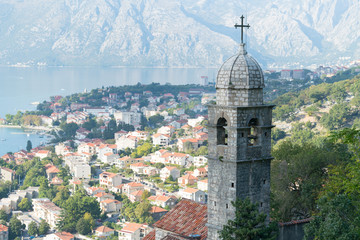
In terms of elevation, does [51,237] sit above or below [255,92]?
below

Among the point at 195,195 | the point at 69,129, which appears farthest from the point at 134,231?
the point at 69,129

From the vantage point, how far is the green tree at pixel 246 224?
40.8ft

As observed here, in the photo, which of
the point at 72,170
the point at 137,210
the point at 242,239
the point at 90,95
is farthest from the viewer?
the point at 90,95

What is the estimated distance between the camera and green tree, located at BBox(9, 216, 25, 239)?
155 feet

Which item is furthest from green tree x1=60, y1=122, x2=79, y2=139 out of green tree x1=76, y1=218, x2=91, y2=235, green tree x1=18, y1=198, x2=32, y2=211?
green tree x1=76, y1=218, x2=91, y2=235

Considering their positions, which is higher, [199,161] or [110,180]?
[199,161]

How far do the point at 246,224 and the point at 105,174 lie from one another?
4976 cm

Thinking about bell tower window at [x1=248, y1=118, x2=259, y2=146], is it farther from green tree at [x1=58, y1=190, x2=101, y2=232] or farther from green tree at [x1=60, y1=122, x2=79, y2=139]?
green tree at [x1=60, y1=122, x2=79, y2=139]

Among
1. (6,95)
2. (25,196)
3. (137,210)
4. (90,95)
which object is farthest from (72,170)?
(6,95)

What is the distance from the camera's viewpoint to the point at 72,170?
6819 cm

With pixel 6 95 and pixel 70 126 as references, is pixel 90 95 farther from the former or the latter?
pixel 6 95

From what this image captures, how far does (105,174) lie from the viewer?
202 ft

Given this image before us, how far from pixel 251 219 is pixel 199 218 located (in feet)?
10.1

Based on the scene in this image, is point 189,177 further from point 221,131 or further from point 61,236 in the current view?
point 221,131
